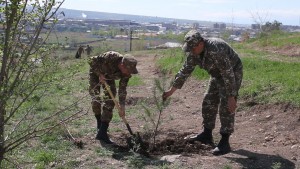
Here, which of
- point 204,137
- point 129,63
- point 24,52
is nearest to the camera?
point 24,52

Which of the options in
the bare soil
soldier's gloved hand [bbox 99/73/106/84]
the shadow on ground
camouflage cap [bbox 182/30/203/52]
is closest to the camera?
the shadow on ground

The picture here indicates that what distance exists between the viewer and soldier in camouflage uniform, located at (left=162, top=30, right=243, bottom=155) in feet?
17.3

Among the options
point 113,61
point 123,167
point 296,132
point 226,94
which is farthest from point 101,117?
point 296,132

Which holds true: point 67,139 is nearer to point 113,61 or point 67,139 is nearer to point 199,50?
point 113,61

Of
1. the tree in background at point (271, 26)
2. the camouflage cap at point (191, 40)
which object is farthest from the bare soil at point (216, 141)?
the tree in background at point (271, 26)

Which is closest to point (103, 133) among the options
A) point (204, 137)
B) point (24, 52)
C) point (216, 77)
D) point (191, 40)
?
point (204, 137)

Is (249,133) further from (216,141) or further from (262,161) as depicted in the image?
(262,161)

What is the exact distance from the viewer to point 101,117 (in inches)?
237

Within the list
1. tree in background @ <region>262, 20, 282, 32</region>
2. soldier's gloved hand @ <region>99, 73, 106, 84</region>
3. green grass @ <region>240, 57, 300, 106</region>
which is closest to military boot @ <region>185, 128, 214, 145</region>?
soldier's gloved hand @ <region>99, 73, 106, 84</region>

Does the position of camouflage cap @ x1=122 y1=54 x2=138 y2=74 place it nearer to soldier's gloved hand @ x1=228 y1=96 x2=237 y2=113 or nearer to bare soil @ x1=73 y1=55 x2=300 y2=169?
bare soil @ x1=73 y1=55 x2=300 y2=169

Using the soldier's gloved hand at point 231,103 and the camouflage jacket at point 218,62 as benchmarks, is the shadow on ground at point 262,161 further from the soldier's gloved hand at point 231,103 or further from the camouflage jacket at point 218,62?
the camouflage jacket at point 218,62

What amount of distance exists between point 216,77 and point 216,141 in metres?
1.01

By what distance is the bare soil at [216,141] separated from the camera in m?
4.98

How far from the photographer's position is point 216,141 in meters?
6.17
